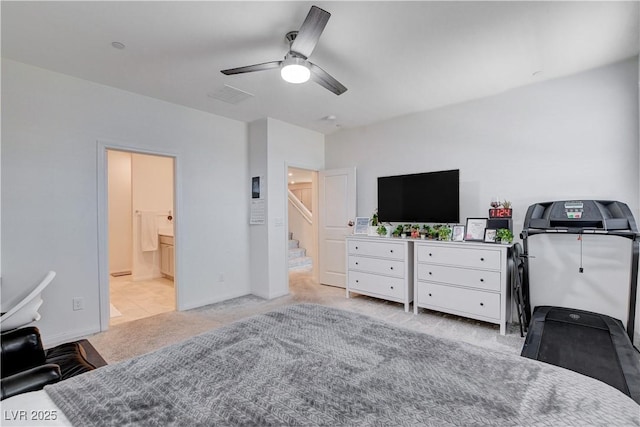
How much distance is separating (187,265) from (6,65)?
260 centimetres

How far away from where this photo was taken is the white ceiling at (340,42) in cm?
202

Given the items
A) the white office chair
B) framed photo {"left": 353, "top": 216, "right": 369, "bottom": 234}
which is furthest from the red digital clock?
the white office chair

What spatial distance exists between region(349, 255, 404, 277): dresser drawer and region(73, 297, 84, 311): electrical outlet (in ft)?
10.4

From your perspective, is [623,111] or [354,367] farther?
[623,111]

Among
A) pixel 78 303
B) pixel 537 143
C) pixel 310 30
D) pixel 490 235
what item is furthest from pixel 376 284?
pixel 78 303

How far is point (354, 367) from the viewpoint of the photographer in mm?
1162

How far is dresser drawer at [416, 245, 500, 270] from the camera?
311cm

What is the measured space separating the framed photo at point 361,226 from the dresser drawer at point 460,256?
98 cm

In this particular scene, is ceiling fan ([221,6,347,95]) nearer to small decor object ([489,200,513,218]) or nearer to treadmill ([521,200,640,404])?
small decor object ([489,200,513,218])

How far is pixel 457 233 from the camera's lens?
3.52 meters

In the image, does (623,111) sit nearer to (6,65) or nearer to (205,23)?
(205,23)

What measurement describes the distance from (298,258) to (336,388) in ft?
19.6

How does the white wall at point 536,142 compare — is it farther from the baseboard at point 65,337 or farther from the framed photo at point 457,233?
the baseboard at point 65,337

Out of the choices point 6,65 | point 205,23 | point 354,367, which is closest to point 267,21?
point 205,23
